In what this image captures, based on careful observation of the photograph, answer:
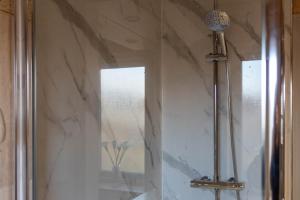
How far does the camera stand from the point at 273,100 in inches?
33.6

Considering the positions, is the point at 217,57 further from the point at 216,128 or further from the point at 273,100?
the point at 273,100

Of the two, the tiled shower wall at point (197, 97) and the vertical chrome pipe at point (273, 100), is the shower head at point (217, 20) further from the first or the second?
the vertical chrome pipe at point (273, 100)

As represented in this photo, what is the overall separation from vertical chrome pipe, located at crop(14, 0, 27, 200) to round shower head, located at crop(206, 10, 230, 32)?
2.96 ft

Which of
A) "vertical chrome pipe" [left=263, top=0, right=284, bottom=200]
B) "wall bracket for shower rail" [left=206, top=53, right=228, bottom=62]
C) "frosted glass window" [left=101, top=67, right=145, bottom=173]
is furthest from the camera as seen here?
"wall bracket for shower rail" [left=206, top=53, right=228, bottom=62]

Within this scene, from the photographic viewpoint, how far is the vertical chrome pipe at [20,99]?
1059 millimetres

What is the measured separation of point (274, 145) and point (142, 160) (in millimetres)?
1031

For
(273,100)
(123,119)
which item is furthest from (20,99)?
(273,100)

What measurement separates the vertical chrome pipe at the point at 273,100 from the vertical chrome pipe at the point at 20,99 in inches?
27.7

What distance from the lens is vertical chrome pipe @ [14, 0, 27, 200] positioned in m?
1.06

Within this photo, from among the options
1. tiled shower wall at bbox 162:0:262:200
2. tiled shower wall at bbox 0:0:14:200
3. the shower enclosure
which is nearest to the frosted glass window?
the shower enclosure

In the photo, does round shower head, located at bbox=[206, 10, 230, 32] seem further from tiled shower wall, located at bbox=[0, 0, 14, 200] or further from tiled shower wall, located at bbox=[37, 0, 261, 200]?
tiled shower wall, located at bbox=[0, 0, 14, 200]

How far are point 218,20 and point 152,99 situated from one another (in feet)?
1.78

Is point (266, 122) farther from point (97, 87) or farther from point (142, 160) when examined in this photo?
point (142, 160)

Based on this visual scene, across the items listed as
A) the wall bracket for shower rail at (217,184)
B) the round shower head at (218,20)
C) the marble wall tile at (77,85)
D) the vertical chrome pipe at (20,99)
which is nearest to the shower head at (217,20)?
the round shower head at (218,20)
